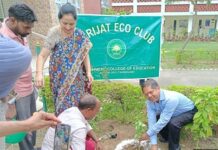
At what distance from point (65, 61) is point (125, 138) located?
1.43 m

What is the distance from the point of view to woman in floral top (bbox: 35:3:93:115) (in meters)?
2.57

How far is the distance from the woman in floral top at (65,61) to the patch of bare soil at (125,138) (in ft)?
3.09

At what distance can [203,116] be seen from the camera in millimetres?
2906

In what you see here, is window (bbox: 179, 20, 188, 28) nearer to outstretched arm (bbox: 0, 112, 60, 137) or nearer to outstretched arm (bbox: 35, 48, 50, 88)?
outstretched arm (bbox: 35, 48, 50, 88)

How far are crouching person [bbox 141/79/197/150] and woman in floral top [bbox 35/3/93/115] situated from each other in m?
0.71

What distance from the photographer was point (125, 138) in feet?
11.3

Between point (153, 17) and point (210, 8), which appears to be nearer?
point (153, 17)

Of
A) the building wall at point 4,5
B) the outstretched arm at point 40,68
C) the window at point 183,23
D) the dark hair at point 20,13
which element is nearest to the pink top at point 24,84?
the outstretched arm at point 40,68

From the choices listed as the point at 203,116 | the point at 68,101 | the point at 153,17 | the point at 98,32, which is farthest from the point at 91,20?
the point at 203,116

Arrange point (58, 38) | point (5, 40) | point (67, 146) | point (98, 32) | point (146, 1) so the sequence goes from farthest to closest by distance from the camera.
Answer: point (146, 1)
point (98, 32)
point (58, 38)
point (67, 146)
point (5, 40)

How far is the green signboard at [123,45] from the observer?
151 inches

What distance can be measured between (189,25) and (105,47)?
25678 millimetres

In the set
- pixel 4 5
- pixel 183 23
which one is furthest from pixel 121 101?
pixel 183 23

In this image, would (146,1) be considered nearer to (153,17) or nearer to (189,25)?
(189,25)
